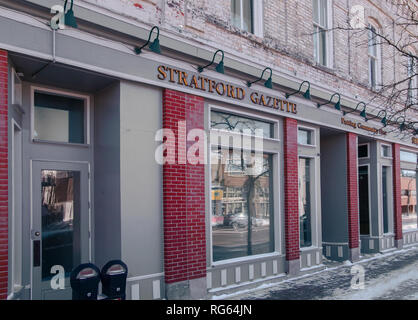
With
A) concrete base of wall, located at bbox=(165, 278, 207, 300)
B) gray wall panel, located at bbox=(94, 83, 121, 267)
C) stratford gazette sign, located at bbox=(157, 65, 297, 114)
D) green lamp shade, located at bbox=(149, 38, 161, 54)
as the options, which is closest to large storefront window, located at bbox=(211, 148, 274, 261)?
concrete base of wall, located at bbox=(165, 278, 207, 300)

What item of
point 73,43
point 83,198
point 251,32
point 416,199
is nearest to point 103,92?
point 73,43

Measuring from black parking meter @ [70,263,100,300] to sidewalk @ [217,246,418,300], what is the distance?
3.64 meters

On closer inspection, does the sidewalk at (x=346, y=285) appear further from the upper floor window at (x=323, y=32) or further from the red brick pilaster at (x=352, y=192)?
the upper floor window at (x=323, y=32)

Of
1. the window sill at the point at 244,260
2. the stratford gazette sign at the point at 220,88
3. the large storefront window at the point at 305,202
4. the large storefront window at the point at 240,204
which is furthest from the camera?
the large storefront window at the point at 305,202

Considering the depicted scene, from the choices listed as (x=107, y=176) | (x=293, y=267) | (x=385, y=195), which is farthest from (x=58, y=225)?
(x=385, y=195)

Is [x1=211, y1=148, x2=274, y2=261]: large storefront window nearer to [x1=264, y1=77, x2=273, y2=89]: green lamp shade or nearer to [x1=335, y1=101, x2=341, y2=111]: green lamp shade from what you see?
[x1=264, y1=77, x2=273, y2=89]: green lamp shade

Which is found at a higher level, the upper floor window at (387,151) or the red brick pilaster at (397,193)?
the upper floor window at (387,151)

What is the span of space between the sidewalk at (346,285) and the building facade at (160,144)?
332 millimetres

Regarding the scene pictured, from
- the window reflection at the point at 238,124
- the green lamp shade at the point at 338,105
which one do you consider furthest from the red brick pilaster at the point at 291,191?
the green lamp shade at the point at 338,105

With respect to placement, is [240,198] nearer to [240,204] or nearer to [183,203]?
[240,204]

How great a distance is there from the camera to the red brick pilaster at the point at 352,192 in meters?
11.6

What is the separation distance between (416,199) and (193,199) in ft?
39.9

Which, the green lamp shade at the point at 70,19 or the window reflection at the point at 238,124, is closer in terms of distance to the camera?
the green lamp shade at the point at 70,19

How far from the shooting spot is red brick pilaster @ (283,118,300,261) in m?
9.35
